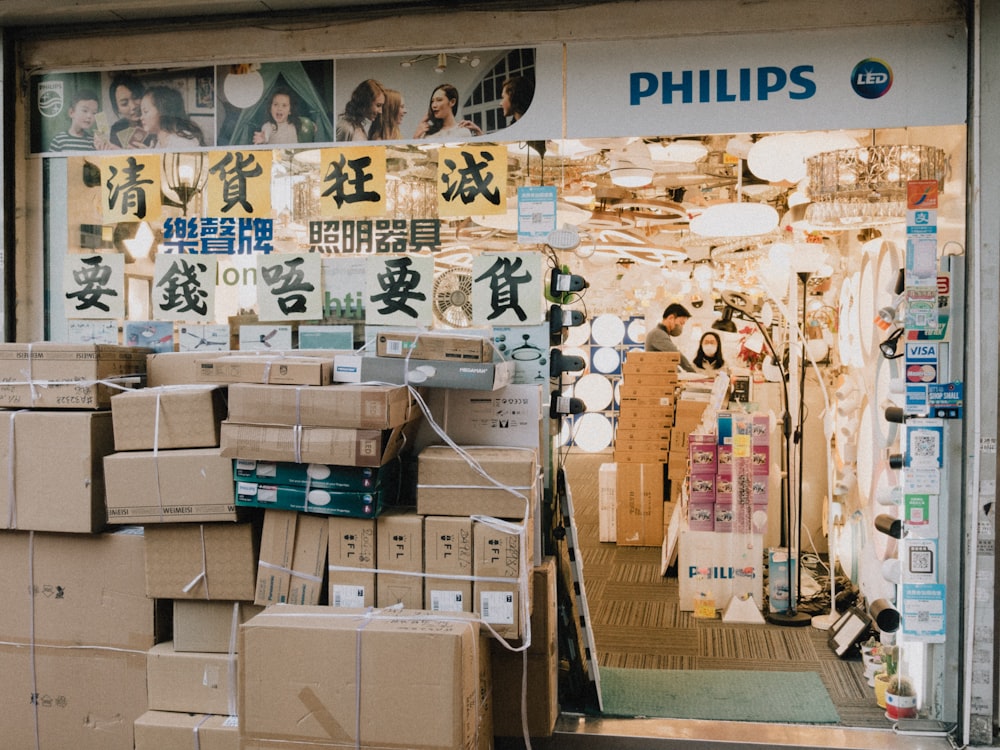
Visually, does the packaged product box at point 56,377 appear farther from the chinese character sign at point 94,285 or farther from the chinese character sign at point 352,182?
the chinese character sign at point 352,182

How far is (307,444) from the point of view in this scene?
287 cm

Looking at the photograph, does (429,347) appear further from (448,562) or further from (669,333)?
(669,333)

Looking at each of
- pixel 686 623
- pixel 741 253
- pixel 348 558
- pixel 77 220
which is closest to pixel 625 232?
pixel 741 253

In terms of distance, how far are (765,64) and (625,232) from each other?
182 inches

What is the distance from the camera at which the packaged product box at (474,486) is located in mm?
2863

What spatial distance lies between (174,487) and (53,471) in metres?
0.54

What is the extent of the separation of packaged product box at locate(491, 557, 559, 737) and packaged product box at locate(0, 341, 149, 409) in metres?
1.81

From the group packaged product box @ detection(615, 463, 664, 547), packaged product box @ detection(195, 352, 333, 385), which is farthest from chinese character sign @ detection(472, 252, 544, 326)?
packaged product box @ detection(615, 463, 664, 547)

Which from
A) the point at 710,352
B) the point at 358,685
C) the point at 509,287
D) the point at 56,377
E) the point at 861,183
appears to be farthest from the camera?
the point at 710,352

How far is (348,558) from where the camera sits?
2943 mm

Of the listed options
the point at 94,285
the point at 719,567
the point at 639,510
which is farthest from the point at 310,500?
the point at 639,510

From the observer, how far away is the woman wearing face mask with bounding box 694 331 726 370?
818 centimetres

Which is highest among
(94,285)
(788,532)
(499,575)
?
(94,285)

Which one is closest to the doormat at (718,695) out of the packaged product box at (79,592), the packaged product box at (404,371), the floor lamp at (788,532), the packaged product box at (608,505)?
the floor lamp at (788,532)
